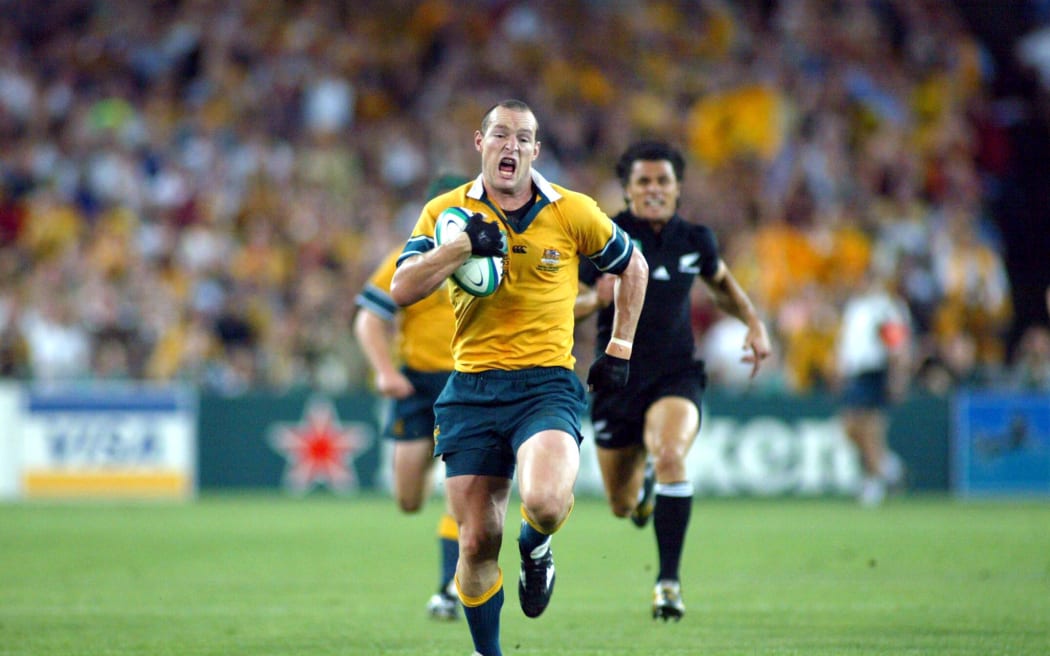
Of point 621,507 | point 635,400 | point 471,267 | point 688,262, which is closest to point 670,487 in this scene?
point 635,400

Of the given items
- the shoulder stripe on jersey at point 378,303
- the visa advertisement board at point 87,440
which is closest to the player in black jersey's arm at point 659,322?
the shoulder stripe on jersey at point 378,303

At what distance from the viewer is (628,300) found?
6902 mm

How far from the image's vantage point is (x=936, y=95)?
21.5 meters

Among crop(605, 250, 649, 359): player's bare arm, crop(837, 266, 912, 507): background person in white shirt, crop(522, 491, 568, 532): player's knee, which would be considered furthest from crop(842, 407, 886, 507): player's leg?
crop(522, 491, 568, 532): player's knee

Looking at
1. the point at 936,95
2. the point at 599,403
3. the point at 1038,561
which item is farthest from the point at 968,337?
the point at 599,403

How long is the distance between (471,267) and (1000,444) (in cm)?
1328

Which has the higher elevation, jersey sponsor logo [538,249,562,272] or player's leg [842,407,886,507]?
jersey sponsor logo [538,249,562,272]

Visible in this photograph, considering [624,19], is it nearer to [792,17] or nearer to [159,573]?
[792,17]

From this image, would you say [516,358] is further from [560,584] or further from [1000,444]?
[1000,444]

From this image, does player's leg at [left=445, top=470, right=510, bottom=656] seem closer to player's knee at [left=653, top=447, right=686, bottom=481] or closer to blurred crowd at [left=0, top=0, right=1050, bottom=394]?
player's knee at [left=653, top=447, right=686, bottom=481]

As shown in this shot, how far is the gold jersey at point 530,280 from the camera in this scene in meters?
6.64

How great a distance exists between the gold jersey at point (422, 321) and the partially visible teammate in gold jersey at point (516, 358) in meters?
2.79

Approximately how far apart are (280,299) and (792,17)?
8.67m

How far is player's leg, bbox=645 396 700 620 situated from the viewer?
8359mm
